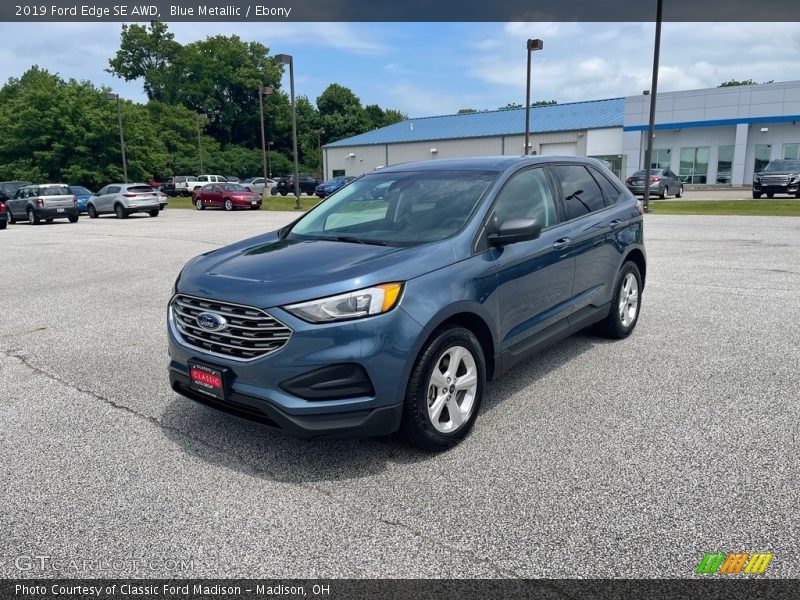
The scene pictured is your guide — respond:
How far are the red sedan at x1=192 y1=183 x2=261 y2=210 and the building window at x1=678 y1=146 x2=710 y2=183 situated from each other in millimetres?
30968

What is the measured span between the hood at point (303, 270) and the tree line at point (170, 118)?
49.8 metres

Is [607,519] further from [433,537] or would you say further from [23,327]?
[23,327]

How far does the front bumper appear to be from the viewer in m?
3.21

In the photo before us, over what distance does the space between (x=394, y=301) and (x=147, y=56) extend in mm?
109284

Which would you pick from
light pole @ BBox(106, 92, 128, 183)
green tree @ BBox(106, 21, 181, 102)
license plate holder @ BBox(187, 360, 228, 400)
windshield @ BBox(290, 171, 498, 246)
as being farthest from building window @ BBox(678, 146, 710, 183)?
green tree @ BBox(106, 21, 181, 102)

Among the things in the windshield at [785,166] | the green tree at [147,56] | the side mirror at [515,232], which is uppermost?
the green tree at [147,56]

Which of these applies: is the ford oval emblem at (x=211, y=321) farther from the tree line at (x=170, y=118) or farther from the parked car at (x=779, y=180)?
the tree line at (x=170, y=118)

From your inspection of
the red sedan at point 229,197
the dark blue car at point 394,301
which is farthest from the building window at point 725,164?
the dark blue car at point 394,301

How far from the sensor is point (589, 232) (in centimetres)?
511

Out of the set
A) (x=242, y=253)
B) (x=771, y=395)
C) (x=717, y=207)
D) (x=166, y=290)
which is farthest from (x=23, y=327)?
(x=717, y=207)

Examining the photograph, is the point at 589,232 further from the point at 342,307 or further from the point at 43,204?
the point at 43,204

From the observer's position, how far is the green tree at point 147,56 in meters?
95.1

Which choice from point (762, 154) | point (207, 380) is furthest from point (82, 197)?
point (762, 154)

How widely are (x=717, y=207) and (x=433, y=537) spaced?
970 inches
